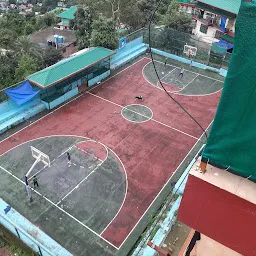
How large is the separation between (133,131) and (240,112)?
59.4 ft

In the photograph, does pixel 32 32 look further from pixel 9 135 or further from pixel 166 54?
pixel 9 135

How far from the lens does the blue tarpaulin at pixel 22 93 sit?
72.0 ft

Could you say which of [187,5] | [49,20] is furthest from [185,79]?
[49,20]

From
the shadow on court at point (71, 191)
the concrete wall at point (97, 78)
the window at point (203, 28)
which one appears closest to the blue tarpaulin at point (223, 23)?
the window at point (203, 28)

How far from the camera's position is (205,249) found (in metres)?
6.28

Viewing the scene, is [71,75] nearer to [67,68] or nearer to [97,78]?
[67,68]

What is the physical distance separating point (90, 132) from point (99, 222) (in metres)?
8.04

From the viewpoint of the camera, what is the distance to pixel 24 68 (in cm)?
2553

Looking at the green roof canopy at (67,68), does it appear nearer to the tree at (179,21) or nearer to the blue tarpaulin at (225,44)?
the tree at (179,21)

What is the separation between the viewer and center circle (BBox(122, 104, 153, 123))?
23484mm

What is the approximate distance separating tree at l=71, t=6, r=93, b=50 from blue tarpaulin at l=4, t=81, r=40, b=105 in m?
12.0

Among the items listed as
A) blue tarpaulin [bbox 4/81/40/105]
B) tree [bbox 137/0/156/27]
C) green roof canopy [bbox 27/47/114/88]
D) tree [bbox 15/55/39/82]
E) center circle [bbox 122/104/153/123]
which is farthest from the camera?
tree [bbox 137/0/156/27]

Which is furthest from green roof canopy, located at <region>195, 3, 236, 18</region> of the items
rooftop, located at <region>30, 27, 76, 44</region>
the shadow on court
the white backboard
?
the white backboard

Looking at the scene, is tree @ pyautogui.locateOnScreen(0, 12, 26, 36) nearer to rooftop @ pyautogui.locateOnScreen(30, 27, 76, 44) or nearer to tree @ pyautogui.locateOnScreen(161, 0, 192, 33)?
rooftop @ pyautogui.locateOnScreen(30, 27, 76, 44)
